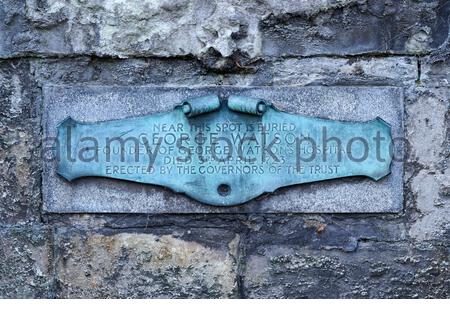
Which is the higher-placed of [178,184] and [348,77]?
[348,77]

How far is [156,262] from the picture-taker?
216 centimetres

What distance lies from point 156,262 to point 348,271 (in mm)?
568

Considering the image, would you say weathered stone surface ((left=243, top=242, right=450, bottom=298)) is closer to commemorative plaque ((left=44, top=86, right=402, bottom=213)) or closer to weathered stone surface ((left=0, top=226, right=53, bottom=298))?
commemorative plaque ((left=44, top=86, right=402, bottom=213))

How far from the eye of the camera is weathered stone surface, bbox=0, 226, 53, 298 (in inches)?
85.4

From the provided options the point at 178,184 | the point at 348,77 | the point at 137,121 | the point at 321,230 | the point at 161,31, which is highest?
the point at 161,31

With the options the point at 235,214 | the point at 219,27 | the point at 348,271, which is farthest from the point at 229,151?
the point at 348,271

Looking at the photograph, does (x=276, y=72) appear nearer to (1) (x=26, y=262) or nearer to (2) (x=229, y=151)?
(2) (x=229, y=151)

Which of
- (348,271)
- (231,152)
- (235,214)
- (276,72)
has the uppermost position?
(276,72)

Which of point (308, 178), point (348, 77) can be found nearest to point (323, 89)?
point (348, 77)

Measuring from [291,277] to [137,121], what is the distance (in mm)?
645

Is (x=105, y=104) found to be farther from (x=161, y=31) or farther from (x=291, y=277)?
(x=291, y=277)

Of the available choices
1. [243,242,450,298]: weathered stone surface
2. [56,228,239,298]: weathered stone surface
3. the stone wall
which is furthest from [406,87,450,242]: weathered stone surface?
[56,228,239,298]: weathered stone surface

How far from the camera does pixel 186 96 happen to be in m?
2.14

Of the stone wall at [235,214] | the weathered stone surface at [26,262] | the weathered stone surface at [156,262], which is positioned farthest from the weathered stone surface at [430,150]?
the weathered stone surface at [26,262]
